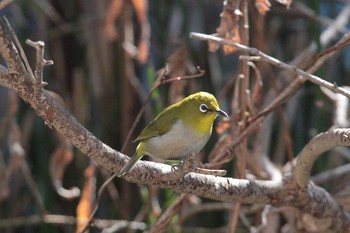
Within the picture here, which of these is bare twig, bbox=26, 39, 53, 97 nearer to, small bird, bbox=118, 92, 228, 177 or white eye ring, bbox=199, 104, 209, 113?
small bird, bbox=118, 92, 228, 177

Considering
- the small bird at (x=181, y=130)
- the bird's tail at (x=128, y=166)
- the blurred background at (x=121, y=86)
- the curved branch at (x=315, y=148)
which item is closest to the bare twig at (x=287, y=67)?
the curved branch at (x=315, y=148)

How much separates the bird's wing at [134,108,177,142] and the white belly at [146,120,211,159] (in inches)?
0.5

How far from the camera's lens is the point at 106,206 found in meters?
3.08

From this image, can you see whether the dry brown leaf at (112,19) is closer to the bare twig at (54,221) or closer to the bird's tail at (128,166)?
the bare twig at (54,221)

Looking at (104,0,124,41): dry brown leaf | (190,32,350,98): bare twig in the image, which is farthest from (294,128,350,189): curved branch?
(104,0,124,41): dry brown leaf

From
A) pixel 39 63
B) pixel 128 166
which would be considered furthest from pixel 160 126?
pixel 39 63

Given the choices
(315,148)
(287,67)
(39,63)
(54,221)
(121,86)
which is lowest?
(54,221)

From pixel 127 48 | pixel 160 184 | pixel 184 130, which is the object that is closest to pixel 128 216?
pixel 127 48

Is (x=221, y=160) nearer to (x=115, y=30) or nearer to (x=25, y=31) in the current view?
(x=115, y=30)

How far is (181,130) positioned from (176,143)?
4cm

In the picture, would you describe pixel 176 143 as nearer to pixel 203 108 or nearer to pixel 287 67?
pixel 203 108

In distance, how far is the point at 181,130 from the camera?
182 cm

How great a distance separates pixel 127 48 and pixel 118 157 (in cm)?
135

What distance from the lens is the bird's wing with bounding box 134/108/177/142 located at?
6.00ft
